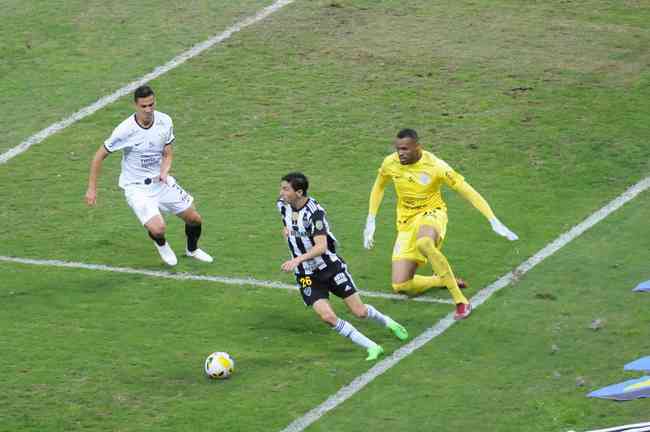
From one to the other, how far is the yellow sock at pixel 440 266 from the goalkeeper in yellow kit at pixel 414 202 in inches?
3.4

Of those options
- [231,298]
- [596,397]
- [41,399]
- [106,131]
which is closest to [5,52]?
[106,131]

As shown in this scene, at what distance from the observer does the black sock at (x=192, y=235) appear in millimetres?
17125

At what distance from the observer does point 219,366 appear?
13.7 meters

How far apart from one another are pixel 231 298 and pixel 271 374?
236 centimetres

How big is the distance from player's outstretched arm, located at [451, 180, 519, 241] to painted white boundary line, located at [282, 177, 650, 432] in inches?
35.4

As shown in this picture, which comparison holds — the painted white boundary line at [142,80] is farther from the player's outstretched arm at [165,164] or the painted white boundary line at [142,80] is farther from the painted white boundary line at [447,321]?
the painted white boundary line at [447,321]

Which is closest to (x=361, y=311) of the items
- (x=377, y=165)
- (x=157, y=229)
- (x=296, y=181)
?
(x=296, y=181)

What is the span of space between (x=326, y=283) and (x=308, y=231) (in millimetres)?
581

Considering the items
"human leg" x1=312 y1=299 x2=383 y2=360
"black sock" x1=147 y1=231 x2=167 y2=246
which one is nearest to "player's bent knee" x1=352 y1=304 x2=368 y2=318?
"human leg" x1=312 y1=299 x2=383 y2=360

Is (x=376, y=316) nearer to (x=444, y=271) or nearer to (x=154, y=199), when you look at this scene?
(x=444, y=271)

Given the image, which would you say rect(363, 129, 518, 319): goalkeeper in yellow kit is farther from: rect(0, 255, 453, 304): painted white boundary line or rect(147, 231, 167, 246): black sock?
rect(147, 231, 167, 246): black sock

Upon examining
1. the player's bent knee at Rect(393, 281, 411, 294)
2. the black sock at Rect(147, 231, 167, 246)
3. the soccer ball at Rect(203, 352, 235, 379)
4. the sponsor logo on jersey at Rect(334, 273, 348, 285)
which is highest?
the sponsor logo on jersey at Rect(334, 273, 348, 285)

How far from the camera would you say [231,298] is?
632 inches

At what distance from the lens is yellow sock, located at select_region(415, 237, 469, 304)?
15.1m
